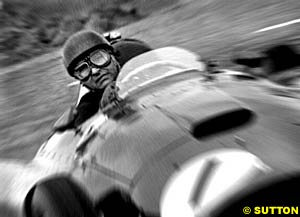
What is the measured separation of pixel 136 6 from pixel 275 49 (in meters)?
21.5

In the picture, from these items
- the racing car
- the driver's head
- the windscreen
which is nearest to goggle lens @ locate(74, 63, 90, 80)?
the driver's head

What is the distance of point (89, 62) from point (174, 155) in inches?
72.4

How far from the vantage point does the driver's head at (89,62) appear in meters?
3.27

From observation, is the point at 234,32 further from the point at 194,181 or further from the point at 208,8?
the point at 194,181

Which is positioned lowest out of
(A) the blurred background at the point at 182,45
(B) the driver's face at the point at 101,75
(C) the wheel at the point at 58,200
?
(A) the blurred background at the point at 182,45

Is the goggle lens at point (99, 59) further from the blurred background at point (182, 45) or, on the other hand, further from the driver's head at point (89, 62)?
the blurred background at point (182, 45)

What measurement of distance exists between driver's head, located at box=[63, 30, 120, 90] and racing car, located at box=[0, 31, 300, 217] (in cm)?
68

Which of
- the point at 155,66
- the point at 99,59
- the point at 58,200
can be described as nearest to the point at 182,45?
the point at 99,59

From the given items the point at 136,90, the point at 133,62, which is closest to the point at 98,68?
the point at 133,62

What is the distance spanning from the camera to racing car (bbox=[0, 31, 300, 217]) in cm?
147

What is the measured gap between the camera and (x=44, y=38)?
2528 centimetres

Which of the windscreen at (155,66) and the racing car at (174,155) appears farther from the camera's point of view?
the windscreen at (155,66)

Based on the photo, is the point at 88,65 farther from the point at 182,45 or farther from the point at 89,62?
the point at 182,45

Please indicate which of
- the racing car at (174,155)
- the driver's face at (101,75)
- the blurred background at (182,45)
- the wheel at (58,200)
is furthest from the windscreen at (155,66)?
the blurred background at (182,45)
